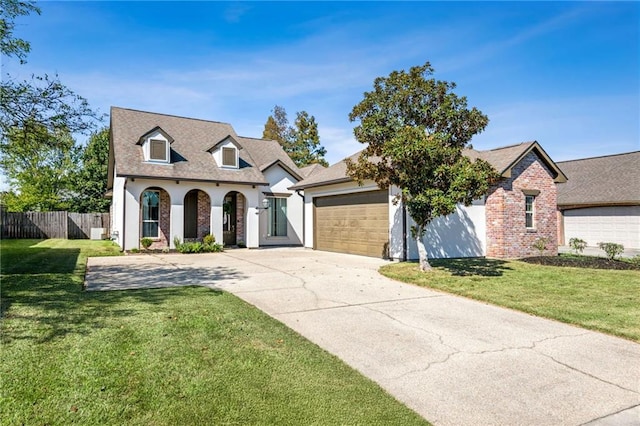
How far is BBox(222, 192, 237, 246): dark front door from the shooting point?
69.3 feet

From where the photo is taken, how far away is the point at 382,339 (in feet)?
17.2

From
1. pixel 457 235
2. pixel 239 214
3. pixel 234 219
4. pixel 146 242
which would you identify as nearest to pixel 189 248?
pixel 146 242

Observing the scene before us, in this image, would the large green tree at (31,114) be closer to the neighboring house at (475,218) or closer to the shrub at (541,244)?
the neighboring house at (475,218)

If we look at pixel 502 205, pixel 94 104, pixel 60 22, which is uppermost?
pixel 60 22

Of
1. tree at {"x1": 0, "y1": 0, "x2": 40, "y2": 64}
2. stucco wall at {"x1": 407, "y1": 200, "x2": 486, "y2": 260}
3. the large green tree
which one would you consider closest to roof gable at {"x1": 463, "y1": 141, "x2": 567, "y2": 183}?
stucco wall at {"x1": 407, "y1": 200, "x2": 486, "y2": 260}

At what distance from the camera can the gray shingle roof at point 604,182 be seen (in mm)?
21203

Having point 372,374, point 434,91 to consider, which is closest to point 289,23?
point 434,91

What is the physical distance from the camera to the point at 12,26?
8.51 m

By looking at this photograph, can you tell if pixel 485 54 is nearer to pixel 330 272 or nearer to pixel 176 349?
pixel 330 272

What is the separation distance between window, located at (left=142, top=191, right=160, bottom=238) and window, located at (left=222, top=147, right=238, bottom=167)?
3630 millimetres

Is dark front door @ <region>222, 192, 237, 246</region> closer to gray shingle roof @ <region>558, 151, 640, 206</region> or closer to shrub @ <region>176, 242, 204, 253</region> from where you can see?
shrub @ <region>176, 242, 204, 253</region>

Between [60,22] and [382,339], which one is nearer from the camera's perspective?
[382,339]

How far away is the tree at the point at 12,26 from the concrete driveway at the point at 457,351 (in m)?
5.47

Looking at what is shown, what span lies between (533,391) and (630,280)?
331 inches
